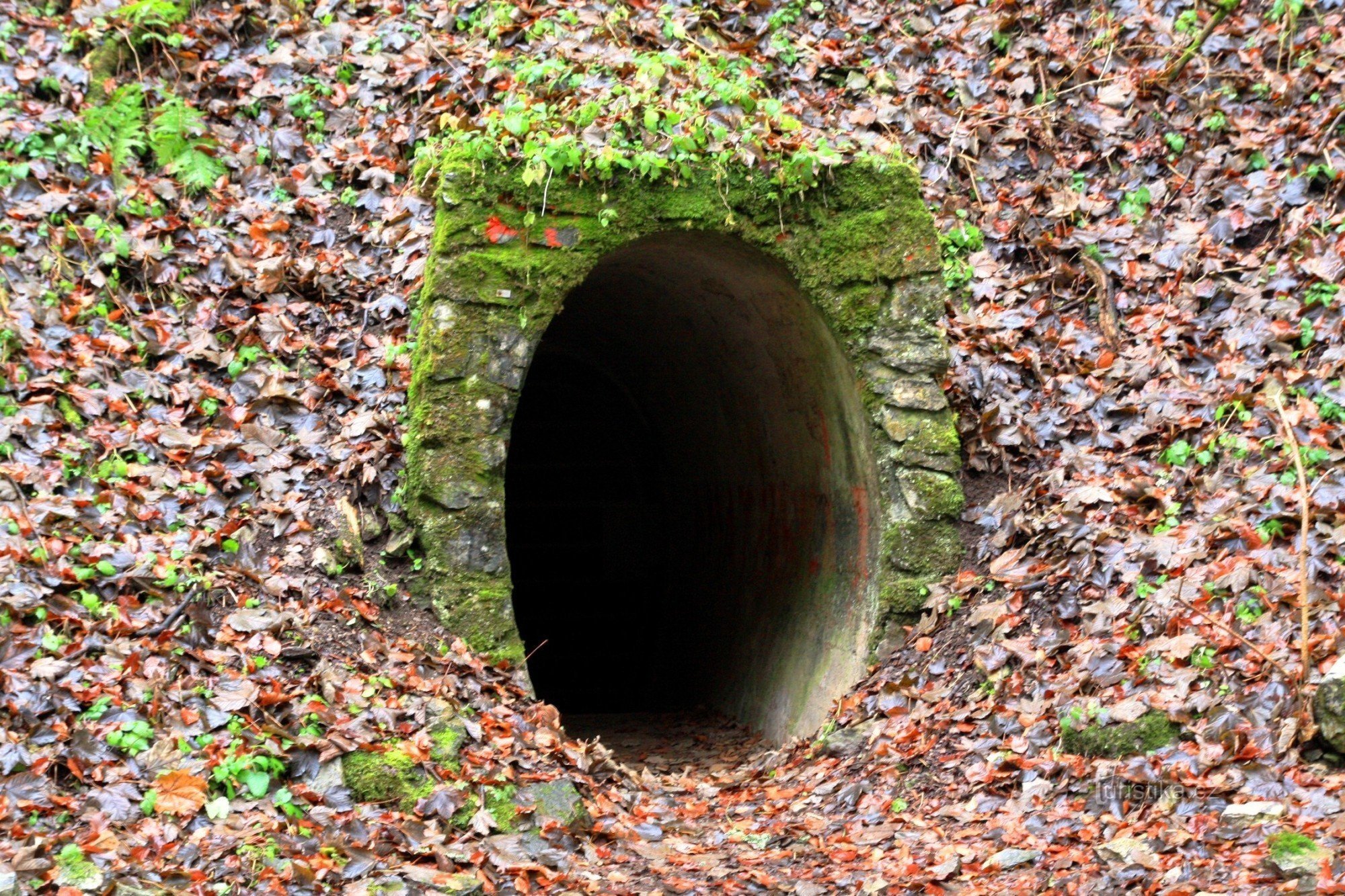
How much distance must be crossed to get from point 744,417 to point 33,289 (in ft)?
13.9

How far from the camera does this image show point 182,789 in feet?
13.3

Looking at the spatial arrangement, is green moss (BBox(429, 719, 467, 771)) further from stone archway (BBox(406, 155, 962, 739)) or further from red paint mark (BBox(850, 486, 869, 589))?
red paint mark (BBox(850, 486, 869, 589))

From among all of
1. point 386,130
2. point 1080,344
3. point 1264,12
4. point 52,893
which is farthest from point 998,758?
point 1264,12

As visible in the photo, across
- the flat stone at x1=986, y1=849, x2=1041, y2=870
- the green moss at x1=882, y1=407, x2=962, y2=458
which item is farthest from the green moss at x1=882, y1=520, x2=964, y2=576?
the flat stone at x1=986, y1=849, x2=1041, y2=870

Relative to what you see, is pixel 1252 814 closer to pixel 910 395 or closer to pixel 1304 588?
pixel 1304 588

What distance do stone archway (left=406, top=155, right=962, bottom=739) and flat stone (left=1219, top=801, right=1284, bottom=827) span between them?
7.53 ft

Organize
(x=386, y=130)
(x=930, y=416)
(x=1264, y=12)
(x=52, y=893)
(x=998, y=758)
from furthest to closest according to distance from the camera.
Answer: (x=1264, y=12) < (x=386, y=130) < (x=930, y=416) < (x=998, y=758) < (x=52, y=893)

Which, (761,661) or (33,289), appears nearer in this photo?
(33,289)

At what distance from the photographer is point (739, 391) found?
7.68 metres

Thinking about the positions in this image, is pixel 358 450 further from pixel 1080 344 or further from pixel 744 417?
pixel 1080 344

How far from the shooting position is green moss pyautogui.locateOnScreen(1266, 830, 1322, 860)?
348 cm

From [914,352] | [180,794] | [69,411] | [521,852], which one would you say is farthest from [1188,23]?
[180,794]

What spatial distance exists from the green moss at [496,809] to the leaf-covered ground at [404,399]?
2 centimetres

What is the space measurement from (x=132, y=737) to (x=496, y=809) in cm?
138
